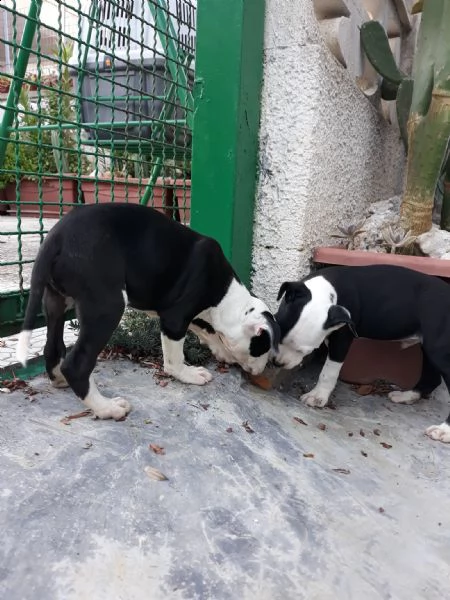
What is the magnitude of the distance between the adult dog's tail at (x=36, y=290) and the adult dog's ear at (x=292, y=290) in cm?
113

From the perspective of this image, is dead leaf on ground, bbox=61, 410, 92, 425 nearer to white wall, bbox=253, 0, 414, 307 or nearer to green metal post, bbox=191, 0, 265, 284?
green metal post, bbox=191, 0, 265, 284

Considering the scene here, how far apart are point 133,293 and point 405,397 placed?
66.5 inches

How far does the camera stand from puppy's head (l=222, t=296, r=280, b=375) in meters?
2.50

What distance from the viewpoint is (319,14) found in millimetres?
2906

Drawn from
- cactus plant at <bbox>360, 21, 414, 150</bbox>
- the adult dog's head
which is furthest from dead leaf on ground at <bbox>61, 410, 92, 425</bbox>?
cactus plant at <bbox>360, 21, 414, 150</bbox>

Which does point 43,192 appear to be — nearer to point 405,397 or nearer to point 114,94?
point 114,94

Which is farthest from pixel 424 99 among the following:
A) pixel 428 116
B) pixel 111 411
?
pixel 111 411

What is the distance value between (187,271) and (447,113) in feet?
6.00

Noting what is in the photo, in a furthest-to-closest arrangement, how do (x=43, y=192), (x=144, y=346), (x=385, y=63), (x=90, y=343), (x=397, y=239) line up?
(x=43, y=192) < (x=385, y=63) < (x=397, y=239) < (x=144, y=346) < (x=90, y=343)

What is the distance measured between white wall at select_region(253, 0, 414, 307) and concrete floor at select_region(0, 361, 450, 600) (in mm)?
978

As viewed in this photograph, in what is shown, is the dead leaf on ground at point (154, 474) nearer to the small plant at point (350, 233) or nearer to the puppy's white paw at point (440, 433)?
the puppy's white paw at point (440, 433)

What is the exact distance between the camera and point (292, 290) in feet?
8.55

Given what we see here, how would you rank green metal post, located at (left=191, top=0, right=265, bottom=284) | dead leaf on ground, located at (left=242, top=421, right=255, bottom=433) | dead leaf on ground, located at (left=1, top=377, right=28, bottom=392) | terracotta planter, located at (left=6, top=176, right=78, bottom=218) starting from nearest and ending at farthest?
1. dead leaf on ground, located at (left=242, top=421, right=255, bottom=433)
2. dead leaf on ground, located at (left=1, top=377, right=28, bottom=392)
3. green metal post, located at (left=191, top=0, right=265, bottom=284)
4. terracotta planter, located at (left=6, top=176, right=78, bottom=218)

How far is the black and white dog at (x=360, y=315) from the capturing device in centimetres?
256
